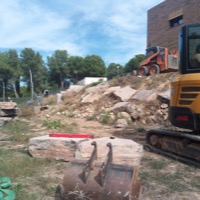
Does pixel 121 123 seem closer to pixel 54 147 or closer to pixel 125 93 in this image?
pixel 125 93

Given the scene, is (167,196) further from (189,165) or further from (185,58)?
(185,58)

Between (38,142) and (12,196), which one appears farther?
(38,142)

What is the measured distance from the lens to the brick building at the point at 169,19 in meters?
26.2

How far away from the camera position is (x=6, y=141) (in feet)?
25.2

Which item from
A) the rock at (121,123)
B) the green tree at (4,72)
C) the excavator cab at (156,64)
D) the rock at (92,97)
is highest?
the green tree at (4,72)

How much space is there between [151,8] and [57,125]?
24.7m

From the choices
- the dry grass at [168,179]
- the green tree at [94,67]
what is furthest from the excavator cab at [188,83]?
the green tree at [94,67]

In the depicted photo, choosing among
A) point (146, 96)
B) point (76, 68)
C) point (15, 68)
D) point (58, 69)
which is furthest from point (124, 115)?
point (58, 69)

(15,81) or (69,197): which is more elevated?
(15,81)

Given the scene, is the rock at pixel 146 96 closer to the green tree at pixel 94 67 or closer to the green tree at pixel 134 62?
the green tree at pixel 134 62

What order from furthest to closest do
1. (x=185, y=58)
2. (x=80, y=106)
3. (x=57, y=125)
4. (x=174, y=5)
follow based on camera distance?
(x=174, y=5) → (x=80, y=106) → (x=57, y=125) → (x=185, y=58)

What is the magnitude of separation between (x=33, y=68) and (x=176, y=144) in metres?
64.6

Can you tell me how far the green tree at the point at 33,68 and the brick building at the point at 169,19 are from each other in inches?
1571

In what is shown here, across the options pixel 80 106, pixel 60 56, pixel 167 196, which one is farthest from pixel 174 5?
pixel 60 56
